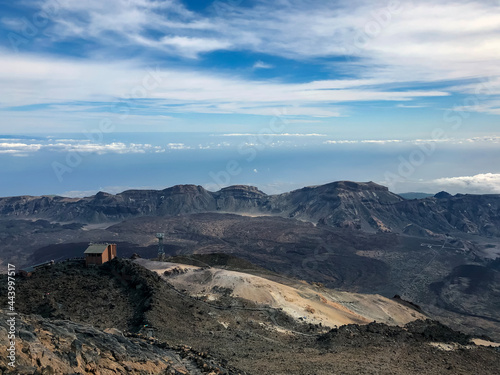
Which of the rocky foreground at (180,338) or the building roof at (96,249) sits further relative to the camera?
the building roof at (96,249)

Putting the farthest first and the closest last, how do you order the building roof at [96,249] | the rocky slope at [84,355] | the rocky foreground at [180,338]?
the building roof at [96,249]
the rocky foreground at [180,338]
the rocky slope at [84,355]

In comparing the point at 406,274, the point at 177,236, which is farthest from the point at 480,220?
the point at 177,236

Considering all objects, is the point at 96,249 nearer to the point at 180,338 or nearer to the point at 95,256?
the point at 95,256

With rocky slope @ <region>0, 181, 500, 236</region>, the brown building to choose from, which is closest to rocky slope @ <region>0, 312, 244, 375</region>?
the brown building

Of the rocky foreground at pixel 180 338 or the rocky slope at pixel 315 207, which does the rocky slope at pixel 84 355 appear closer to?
the rocky foreground at pixel 180 338

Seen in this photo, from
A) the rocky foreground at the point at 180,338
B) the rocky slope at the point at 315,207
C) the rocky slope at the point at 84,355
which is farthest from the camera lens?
the rocky slope at the point at 315,207

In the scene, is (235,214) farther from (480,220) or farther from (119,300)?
(119,300)

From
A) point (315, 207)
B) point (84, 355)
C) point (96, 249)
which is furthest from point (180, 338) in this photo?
point (315, 207)

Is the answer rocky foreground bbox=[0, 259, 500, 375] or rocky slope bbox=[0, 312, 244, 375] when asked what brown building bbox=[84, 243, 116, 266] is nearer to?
rocky foreground bbox=[0, 259, 500, 375]

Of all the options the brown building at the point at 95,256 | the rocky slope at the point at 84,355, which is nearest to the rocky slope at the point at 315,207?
the brown building at the point at 95,256
